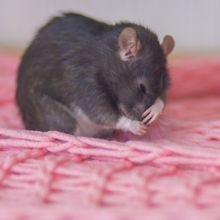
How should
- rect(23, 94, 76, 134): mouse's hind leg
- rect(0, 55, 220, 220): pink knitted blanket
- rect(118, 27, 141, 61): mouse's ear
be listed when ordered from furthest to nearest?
rect(23, 94, 76, 134): mouse's hind leg, rect(118, 27, 141, 61): mouse's ear, rect(0, 55, 220, 220): pink knitted blanket

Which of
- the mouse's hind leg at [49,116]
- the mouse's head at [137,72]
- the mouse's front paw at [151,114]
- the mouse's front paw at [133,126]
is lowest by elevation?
the mouse's hind leg at [49,116]

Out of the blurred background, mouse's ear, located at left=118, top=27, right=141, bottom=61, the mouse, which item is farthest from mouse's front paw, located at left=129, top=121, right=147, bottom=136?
the blurred background

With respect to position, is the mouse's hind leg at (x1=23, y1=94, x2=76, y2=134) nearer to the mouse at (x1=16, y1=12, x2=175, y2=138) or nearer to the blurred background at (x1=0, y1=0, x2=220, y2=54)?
the mouse at (x1=16, y1=12, x2=175, y2=138)

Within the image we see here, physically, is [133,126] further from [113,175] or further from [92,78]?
[113,175]

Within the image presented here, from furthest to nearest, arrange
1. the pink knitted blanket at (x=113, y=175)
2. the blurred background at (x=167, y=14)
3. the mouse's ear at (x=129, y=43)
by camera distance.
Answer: the blurred background at (x=167, y=14)
the mouse's ear at (x=129, y=43)
the pink knitted blanket at (x=113, y=175)

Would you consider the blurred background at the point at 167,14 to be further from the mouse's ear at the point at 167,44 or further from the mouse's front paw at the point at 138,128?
the mouse's front paw at the point at 138,128

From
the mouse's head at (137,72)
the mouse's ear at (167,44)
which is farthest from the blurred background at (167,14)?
the mouse's head at (137,72)

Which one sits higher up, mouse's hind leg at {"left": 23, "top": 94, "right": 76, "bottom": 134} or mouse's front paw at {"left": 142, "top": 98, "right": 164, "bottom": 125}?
mouse's front paw at {"left": 142, "top": 98, "right": 164, "bottom": 125}
